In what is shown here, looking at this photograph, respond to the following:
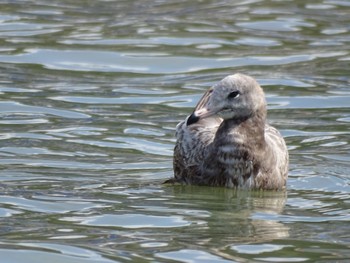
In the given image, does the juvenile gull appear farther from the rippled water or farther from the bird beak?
the rippled water

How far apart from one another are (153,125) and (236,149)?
2772mm

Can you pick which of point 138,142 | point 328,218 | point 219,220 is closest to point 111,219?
point 219,220

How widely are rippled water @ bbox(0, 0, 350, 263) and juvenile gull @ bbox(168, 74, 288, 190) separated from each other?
0.16 meters

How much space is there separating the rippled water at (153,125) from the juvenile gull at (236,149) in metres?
0.16

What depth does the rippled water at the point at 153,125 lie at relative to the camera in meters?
9.27

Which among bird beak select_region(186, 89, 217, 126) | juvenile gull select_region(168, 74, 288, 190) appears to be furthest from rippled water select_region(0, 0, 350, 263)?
bird beak select_region(186, 89, 217, 126)

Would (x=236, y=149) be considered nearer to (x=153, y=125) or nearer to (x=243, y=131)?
(x=243, y=131)

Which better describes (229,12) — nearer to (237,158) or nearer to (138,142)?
(138,142)

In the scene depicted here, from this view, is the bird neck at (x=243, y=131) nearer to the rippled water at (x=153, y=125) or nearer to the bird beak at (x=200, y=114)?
the bird beak at (x=200, y=114)

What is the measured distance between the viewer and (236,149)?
1145cm

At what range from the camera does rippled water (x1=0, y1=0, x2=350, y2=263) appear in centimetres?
927

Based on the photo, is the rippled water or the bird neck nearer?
the rippled water

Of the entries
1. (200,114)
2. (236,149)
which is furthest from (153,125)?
(200,114)

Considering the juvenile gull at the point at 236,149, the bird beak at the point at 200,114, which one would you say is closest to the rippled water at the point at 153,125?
the juvenile gull at the point at 236,149
